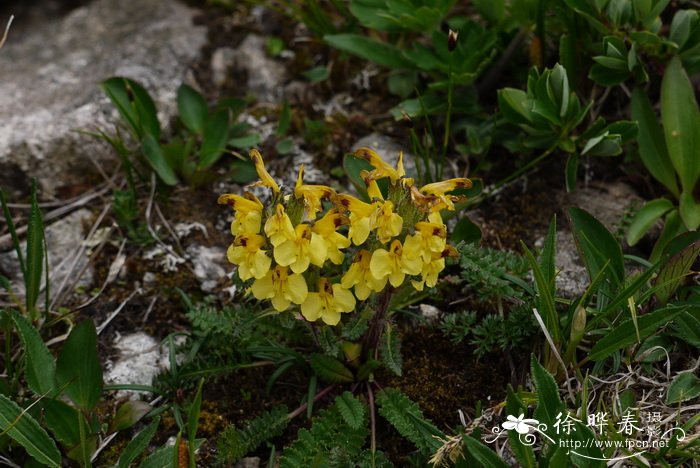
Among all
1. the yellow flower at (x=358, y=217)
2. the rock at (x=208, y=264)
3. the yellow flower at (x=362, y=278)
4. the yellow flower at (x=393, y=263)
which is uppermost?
the yellow flower at (x=358, y=217)

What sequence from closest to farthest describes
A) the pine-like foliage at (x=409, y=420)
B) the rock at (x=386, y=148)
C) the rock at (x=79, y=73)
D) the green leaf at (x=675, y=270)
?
the pine-like foliage at (x=409, y=420)
the green leaf at (x=675, y=270)
the rock at (x=386, y=148)
the rock at (x=79, y=73)

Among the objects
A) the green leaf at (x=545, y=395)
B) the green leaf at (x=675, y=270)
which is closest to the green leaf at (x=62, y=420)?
the green leaf at (x=545, y=395)

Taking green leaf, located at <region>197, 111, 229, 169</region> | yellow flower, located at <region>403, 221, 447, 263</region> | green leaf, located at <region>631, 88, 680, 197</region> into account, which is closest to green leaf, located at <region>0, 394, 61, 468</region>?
yellow flower, located at <region>403, 221, 447, 263</region>

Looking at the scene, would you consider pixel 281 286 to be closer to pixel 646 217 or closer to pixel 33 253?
pixel 33 253

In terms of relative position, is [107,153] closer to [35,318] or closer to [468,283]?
[35,318]

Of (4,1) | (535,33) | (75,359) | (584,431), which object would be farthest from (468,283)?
(4,1)

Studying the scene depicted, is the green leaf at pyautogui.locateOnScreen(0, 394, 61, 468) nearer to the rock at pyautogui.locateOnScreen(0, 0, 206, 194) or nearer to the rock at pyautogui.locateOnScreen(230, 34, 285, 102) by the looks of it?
the rock at pyautogui.locateOnScreen(0, 0, 206, 194)

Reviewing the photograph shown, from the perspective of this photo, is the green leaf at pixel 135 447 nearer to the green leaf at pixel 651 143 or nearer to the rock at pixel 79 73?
the rock at pixel 79 73
